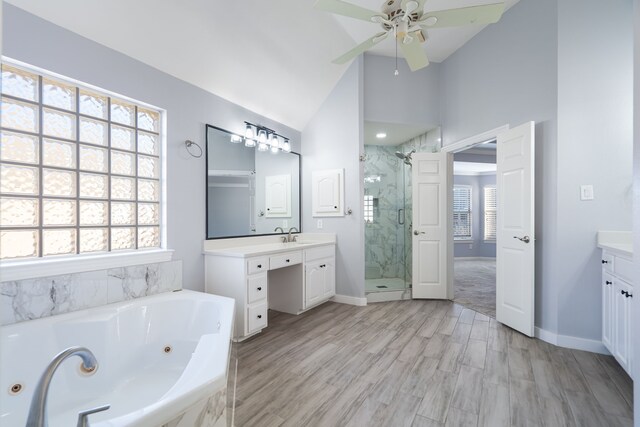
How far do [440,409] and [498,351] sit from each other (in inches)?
40.2

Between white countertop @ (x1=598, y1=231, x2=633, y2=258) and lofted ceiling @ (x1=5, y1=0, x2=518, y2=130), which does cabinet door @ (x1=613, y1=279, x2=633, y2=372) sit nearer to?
white countertop @ (x1=598, y1=231, x2=633, y2=258)

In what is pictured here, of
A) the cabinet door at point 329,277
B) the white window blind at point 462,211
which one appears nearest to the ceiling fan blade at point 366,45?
the cabinet door at point 329,277

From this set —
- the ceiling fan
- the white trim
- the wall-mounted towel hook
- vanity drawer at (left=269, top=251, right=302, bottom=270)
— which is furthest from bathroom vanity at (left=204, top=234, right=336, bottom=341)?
the ceiling fan

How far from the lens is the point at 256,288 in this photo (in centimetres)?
278

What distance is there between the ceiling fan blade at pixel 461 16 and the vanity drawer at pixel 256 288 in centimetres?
237

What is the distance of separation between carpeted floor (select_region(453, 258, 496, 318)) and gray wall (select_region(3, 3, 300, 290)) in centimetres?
314

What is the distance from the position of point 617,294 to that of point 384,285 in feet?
8.36

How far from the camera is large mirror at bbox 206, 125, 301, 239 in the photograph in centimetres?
301

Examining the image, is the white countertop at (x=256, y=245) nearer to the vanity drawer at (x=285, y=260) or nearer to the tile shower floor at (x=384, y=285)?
the vanity drawer at (x=285, y=260)

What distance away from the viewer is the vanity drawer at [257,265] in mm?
2719

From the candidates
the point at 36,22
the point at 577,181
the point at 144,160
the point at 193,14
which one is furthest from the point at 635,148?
the point at 36,22

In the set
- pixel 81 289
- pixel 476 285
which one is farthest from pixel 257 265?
pixel 476 285

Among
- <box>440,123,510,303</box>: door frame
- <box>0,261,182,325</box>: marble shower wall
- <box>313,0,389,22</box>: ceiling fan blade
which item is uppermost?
<box>313,0,389,22</box>: ceiling fan blade

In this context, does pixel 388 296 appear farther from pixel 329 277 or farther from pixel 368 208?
pixel 368 208
